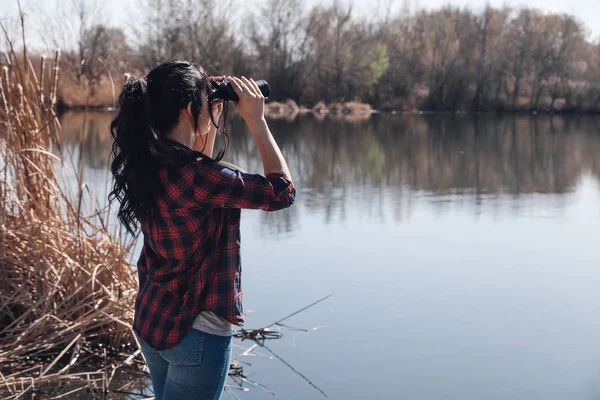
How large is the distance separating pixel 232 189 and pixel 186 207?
0.34 ft

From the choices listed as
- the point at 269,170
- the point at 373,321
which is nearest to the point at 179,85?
the point at 269,170

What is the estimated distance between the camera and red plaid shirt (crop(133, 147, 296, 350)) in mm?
1644

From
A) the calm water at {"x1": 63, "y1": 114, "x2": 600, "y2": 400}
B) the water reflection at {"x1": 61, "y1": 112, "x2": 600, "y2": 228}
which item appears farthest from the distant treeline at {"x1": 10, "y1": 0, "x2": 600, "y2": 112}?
the calm water at {"x1": 63, "y1": 114, "x2": 600, "y2": 400}

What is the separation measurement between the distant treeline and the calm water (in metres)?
26.8

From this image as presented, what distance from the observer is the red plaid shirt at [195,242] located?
5.39 ft

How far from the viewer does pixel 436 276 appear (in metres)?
4.94

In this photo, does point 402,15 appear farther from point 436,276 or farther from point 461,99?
point 436,276

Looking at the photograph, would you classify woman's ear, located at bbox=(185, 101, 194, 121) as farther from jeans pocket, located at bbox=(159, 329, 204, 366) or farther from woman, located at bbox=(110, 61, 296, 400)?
jeans pocket, located at bbox=(159, 329, 204, 366)

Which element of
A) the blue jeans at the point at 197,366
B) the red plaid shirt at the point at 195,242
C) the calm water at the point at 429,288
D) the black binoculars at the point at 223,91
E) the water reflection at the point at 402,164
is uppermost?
the black binoculars at the point at 223,91

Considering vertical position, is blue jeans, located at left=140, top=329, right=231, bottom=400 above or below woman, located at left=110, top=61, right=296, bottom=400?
below

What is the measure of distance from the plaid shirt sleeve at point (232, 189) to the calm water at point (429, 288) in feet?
5.52

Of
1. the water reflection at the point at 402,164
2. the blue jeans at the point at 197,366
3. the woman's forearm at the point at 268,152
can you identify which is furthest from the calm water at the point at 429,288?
the woman's forearm at the point at 268,152

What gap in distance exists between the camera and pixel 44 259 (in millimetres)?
3248

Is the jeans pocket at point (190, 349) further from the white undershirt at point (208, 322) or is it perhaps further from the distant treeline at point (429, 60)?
the distant treeline at point (429, 60)
